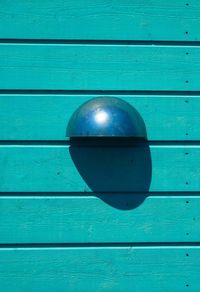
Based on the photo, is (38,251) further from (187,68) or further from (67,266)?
(187,68)

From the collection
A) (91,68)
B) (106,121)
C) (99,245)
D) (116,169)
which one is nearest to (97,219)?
(99,245)

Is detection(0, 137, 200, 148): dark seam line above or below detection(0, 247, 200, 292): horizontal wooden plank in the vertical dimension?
above

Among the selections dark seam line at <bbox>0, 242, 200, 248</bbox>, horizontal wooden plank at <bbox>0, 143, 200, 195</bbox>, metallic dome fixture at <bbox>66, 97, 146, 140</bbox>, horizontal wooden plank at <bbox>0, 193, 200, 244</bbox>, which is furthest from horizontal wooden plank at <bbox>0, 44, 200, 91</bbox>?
dark seam line at <bbox>0, 242, 200, 248</bbox>

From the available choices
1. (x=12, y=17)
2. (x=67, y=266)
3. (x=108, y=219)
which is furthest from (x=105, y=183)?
(x=12, y=17)

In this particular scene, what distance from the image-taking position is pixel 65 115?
7.26ft

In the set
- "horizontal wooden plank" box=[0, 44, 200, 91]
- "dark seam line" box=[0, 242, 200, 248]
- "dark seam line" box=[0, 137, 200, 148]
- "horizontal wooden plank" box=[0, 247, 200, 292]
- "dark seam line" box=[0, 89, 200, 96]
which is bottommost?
"horizontal wooden plank" box=[0, 247, 200, 292]

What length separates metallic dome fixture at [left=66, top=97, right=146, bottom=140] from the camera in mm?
2051

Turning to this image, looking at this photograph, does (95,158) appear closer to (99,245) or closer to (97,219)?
(97,219)

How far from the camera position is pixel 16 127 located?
2199 mm

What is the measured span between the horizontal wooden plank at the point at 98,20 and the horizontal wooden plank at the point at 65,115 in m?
0.25

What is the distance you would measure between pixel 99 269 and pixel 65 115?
2.07ft

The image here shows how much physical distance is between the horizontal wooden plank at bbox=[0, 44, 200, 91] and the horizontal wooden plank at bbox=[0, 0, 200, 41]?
0.05 m

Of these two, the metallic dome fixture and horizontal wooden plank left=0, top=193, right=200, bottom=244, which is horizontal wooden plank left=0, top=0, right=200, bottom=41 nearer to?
the metallic dome fixture

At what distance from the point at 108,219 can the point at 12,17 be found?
0.89 m
